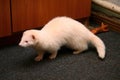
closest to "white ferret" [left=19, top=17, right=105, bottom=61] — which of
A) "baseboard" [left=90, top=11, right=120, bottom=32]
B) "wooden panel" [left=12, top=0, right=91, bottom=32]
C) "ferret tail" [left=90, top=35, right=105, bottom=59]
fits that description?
"ferret tail" [left=90, top=35, right=105, bottom=59]

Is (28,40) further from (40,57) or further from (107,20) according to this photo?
(107,20)

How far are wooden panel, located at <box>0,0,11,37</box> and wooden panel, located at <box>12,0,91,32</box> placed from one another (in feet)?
0.14

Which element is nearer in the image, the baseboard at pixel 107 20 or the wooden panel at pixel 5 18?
the wooden panel at pixel 5 18

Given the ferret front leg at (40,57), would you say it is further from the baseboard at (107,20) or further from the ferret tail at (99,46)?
the baseboard at (107,20)

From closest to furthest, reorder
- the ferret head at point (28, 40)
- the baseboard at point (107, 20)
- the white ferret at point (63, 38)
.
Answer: the ferret head at point (28, 40) → the white ferret at point (63, 38) → the baseboard at point (107, 20)

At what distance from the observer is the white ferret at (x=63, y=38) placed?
1.83 m

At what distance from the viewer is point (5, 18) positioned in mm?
1945

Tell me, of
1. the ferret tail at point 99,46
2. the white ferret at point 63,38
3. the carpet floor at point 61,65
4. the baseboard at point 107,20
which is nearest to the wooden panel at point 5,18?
the carpet floor at point 61,65

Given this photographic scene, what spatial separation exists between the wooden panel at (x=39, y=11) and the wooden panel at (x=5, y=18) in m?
0.04

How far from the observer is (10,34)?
2.03m

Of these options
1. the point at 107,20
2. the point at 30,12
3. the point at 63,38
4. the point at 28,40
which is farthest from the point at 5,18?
the point at 107,20

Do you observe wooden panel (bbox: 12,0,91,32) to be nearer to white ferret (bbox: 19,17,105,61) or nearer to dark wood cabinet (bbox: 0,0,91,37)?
dark wood cabinet (bbox: 0,0,91,37)

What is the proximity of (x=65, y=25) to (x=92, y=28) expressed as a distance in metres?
0.62

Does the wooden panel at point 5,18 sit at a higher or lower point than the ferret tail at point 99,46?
higher
